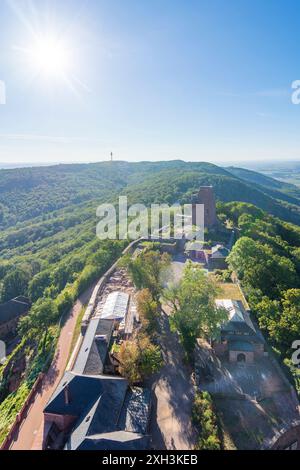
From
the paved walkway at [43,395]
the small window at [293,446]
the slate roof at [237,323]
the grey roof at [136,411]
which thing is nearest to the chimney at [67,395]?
the paved walkway at [43,395]

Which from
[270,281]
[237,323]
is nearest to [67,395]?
[237,323]

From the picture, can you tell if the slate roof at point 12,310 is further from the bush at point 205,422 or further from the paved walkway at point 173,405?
the bush at point 205,422

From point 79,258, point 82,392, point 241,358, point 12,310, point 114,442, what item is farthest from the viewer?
point 79,258

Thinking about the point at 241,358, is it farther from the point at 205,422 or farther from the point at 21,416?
the point at 21,416

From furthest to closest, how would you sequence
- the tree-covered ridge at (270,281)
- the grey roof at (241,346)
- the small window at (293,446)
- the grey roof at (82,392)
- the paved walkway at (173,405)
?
the tree-covered ridge at (270,281)
the grey roof at (241,346)
the grey roof at (82,392)
the paved walkway at (173,405)
the small window at (293,446)

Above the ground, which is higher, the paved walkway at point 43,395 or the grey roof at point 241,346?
the grey roof at point 241,346
